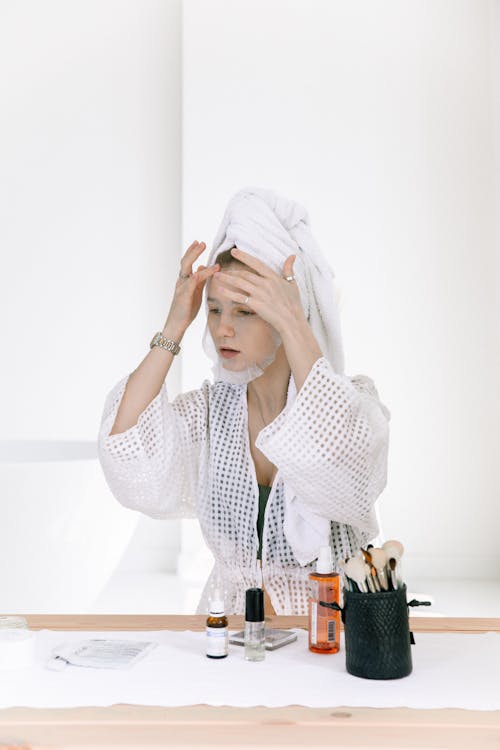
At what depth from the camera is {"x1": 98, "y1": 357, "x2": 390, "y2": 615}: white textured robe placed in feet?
4.49

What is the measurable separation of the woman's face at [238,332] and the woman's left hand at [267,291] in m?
0.04

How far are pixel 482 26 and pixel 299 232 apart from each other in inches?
90.1

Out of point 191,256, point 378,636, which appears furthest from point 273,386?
point 378,636

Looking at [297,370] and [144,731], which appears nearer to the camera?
[144,731]

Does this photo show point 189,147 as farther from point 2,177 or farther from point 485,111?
point 485,111

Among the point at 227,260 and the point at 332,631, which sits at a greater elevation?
the point at 227,260

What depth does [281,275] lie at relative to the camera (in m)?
1.52

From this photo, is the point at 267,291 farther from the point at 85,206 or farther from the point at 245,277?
the point at 85,206

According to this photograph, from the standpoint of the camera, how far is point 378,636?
0.96 meters

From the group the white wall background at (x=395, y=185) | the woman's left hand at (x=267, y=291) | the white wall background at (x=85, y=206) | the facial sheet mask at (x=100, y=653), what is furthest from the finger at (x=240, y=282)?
the white wall background at (x=85, y=206)

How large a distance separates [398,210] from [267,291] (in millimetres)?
2019

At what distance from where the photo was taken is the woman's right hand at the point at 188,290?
156 cm

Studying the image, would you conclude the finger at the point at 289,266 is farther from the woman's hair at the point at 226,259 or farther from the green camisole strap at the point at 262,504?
the green camisole strap at the point at 262,504

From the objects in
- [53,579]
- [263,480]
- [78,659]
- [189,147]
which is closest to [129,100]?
[189,147]
